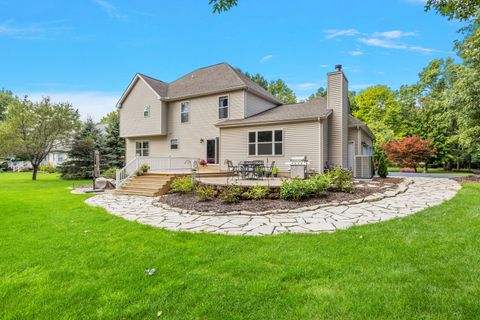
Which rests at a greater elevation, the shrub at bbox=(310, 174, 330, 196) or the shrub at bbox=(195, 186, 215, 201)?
the shrub at bbox=(310, 174, 330, 196)

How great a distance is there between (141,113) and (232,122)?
25.9 ft

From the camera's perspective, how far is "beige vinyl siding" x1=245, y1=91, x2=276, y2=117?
48.3 ft

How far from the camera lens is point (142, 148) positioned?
1888 cm

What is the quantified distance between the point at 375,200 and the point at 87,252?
697 centimetres

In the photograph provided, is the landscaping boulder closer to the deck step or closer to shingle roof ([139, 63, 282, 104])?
the deck step

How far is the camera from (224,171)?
44.9 ft

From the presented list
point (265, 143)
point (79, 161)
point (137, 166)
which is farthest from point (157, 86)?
point (265, 143)

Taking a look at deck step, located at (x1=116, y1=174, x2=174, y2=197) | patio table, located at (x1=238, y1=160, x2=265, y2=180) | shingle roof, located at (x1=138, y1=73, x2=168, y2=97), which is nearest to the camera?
deck step, located at (x1=116, y1=174, x2=174, y2=197)

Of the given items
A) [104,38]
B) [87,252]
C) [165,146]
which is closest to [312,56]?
[165,146]

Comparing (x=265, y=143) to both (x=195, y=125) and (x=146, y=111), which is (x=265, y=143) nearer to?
(x=195, y=125)

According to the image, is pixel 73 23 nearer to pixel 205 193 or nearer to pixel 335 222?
pixel 205 193

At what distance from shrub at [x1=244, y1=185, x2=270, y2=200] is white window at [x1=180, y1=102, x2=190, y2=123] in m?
10.5

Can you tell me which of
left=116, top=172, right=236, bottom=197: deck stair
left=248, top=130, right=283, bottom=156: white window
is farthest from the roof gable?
left=248, top=130, right=283, bottom=156: white window

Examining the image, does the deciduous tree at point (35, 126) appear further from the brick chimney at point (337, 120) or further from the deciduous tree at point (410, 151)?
the deciduous tree at point (410, 151)
